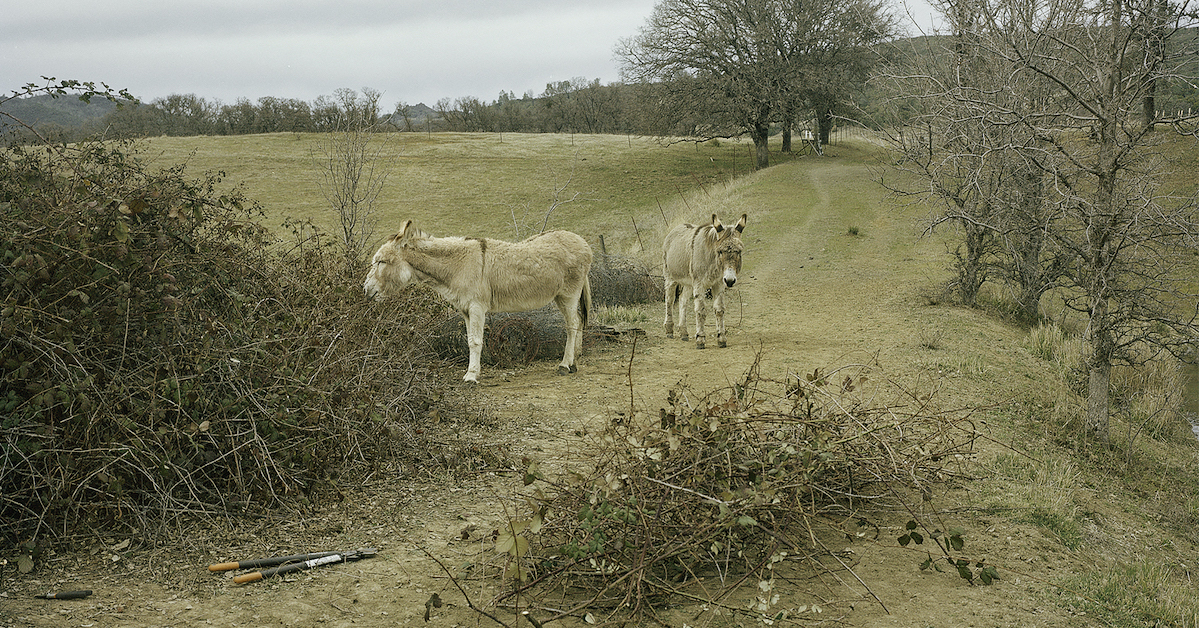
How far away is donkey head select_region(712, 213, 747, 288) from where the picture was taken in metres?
11.2

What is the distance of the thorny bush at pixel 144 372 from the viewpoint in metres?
4.64

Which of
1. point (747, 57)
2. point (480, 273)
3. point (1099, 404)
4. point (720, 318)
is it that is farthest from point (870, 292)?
point (747, 57)

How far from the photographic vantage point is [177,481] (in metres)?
5.07

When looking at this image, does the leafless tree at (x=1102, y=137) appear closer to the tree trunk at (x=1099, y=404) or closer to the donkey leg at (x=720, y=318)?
the tree trunk at (x=1099, y=404)

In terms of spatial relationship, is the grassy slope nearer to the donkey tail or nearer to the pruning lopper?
the donkey tail

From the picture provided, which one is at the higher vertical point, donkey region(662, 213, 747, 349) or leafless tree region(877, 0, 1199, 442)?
leafless tree region(877, 0, 1199, 442)

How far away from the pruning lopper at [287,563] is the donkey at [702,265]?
722 cm

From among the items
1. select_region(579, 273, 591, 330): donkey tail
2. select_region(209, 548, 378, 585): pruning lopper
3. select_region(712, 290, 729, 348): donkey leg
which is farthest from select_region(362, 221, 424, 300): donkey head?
select_region(209, 548, 378, 585): pruning lopper

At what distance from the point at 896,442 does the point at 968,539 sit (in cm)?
77

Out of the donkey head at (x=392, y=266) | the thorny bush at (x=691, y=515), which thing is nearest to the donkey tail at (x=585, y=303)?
the donkey head at (x=392, y=266)

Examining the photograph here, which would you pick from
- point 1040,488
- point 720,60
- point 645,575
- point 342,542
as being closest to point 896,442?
point 1040,488

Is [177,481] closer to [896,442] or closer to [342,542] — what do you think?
[342,542]

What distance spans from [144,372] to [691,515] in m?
3.50

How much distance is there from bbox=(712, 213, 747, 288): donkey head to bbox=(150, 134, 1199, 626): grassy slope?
55.8 inches
